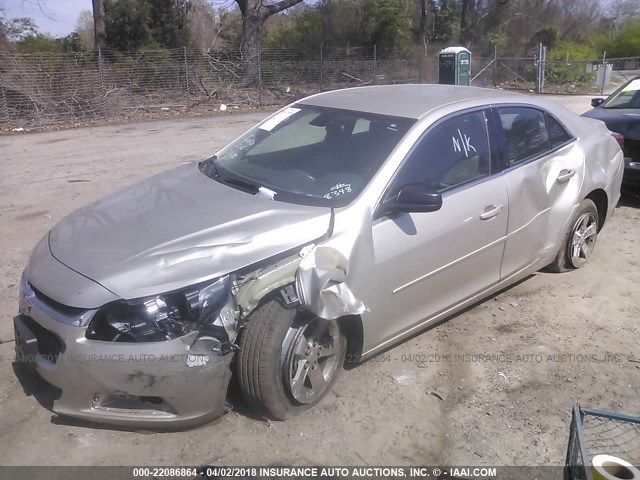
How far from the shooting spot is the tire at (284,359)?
3117 millimetres

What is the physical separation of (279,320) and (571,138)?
10.3ft

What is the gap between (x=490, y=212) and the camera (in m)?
4.10

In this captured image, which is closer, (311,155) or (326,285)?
(326,285)

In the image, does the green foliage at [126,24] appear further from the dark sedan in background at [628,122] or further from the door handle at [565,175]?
the door handle at [565,175]

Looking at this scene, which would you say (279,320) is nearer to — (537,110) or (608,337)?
(608,337)

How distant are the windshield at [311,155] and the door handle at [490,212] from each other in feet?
2.49

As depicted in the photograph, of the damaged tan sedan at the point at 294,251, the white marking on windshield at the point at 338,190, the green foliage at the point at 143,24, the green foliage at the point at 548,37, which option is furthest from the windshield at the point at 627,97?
the green foliage at the point at 548,37

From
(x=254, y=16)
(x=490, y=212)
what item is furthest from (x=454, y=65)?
(x=490, y=212)

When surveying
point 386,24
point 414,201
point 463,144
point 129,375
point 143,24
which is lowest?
point 129,375

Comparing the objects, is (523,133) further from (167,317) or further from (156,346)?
(156,346)

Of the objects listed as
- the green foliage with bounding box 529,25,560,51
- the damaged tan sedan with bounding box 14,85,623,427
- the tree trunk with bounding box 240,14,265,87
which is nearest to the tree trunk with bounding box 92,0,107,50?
the tree trunk with bounding box 240,14,265,87

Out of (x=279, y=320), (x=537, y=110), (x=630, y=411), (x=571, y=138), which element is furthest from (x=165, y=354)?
(x=571, y=138)

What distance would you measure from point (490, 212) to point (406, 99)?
38.7 inches

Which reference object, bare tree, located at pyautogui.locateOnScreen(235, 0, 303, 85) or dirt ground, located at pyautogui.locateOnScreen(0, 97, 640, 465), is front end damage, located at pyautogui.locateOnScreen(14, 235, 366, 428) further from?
bare tree, located at pyautogui.locateOnScreen(235, 0, 303, 85)
